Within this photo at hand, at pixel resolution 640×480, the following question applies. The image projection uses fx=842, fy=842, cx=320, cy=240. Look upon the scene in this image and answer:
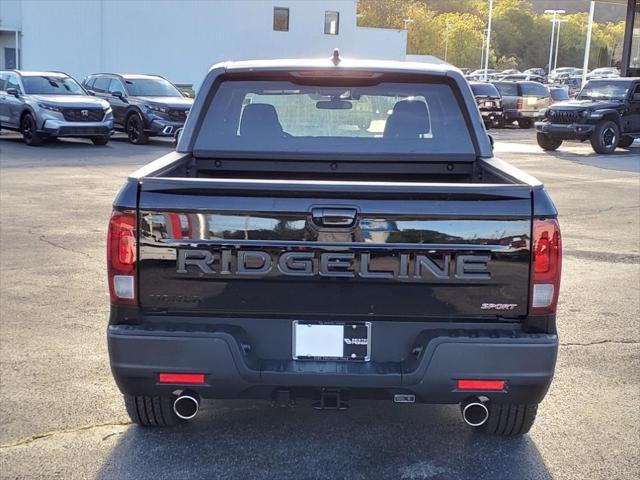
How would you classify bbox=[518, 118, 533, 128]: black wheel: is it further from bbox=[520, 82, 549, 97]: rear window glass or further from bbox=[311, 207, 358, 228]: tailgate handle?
bbox=[311, 207, 358, 228]: tailgate handle

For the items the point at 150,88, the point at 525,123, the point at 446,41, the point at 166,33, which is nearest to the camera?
the point at 150,88

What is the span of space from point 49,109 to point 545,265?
696 inches

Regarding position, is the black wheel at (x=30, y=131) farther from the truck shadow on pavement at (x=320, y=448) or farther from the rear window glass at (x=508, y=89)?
the rear window glass at (x=508, y=89)

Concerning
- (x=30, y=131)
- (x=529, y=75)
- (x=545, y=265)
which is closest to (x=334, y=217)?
(x=545, y=265)

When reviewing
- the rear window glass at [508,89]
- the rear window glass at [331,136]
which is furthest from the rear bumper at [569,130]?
the rear window glass at [331,136]

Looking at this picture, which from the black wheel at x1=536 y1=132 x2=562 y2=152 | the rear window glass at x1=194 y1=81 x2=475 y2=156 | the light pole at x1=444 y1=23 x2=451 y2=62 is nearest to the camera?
the rear window glass at x1=194 y1=81 x2=475 y2=156

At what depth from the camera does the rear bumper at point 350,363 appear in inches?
140

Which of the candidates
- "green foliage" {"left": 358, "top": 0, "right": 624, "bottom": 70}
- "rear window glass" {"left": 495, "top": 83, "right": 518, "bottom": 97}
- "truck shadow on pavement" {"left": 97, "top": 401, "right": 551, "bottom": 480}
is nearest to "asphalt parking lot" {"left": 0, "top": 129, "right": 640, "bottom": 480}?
"truck shadow on pavement" {"left": 97, "top": 401, "right": 551, "bottom": 480}

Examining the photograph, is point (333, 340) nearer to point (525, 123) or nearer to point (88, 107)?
point (88, 107)

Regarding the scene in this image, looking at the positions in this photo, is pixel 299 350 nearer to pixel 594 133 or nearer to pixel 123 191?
pixel 123 191

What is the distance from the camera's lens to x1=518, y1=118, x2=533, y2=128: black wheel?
30.8 m

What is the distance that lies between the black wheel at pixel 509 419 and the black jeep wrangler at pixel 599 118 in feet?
60.5

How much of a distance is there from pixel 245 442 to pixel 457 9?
145 meters

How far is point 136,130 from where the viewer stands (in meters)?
21.1
